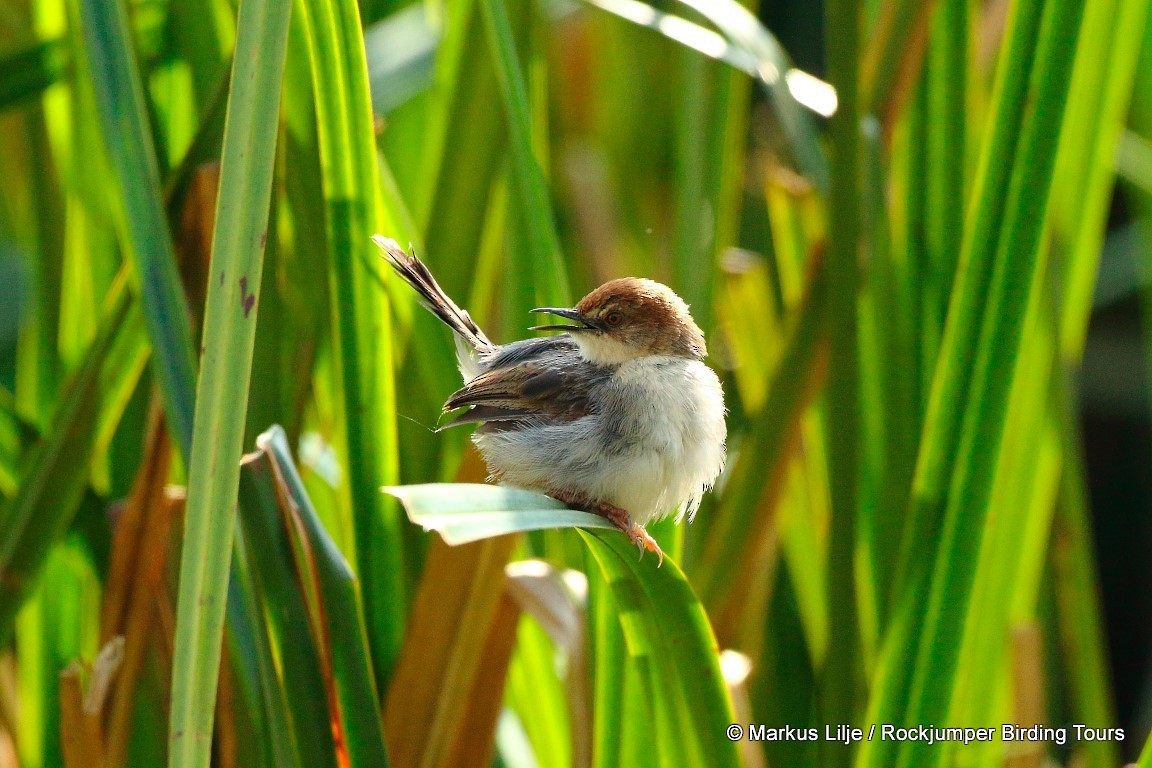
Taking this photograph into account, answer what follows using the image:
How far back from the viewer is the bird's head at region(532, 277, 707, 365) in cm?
183

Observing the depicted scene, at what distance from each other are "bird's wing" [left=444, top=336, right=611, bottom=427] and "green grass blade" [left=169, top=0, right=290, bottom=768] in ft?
→ 2.72

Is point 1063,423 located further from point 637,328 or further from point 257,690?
point 257,690

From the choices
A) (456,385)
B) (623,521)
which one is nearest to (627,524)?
(623,521)

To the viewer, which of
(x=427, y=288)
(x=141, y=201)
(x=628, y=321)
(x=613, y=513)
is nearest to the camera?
(x=141, y=201)

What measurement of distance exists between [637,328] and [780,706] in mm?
724

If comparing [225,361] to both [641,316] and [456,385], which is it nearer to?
[456,385]

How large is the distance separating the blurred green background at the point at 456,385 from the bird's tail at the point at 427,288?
30mm

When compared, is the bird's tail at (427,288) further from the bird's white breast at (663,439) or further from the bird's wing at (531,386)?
the bird's white breast at (663,439)

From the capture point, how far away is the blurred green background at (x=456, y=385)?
3.70 ft

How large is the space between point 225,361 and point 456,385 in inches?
32.5

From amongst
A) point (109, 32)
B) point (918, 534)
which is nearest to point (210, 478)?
point (109, 32)

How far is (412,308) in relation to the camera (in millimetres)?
1495

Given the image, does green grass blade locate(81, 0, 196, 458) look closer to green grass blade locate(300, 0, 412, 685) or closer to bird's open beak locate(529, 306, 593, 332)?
green grass blade locate(300, 0, 412, 685)

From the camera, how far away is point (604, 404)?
5.65 feet
